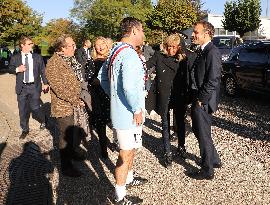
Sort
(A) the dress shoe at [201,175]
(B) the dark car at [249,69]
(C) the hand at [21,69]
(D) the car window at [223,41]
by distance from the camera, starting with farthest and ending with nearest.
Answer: (D) the car window at [223,41], (B) the dark car at [249,69], (C) the hand at [21,69], (A) the dress shoe at [201,175]

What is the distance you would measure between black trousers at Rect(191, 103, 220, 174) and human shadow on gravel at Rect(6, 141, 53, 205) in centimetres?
212

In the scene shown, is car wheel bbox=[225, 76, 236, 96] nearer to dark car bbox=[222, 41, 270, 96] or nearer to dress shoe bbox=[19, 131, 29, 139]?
dark car bbox=[222, 41, 270, 96]

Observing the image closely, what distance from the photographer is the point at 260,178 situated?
16.5ft

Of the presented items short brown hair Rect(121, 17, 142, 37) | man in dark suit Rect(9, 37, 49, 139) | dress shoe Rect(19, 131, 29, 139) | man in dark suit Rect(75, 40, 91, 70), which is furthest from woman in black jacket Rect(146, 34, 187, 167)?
man in dark suit Rect(75, 40, 91, 70)

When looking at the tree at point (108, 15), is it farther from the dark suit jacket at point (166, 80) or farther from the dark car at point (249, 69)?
the dark suit jacket at point (166, 80)

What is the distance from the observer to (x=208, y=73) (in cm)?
447

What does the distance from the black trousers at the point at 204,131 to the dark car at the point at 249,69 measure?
4925 mm

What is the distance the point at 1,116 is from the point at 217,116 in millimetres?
5736

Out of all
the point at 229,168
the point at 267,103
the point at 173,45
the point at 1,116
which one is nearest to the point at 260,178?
the point at 229,168

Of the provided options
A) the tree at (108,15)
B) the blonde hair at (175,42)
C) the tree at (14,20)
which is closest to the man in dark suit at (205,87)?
the blonde hair at (175,42)

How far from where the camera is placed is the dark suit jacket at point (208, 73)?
14.6ft

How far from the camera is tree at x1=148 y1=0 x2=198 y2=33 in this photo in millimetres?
41500

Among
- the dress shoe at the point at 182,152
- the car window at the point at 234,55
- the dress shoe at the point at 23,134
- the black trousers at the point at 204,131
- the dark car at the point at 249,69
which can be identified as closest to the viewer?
the black trousers at the point at 204,131

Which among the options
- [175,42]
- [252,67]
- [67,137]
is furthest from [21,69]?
[252,67]
